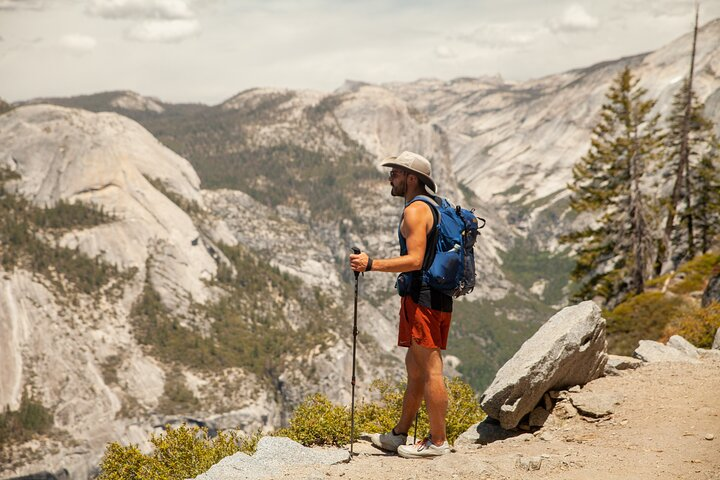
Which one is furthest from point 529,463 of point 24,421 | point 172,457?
point 24,421

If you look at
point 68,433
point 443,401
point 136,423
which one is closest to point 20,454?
point 68,433

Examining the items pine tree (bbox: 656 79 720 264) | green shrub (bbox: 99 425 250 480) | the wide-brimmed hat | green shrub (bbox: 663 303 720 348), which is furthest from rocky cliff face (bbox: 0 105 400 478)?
the wide-brimmed hat

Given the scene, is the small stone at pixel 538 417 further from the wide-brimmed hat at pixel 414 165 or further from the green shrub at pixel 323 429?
the wide-brimmed hat at pixel 414 165

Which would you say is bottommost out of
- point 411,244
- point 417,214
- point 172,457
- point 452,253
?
point 172,457

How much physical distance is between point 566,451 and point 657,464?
1488mm

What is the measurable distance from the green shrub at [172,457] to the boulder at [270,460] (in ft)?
10.8

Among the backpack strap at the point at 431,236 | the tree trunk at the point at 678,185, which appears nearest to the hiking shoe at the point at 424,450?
the backpack strap at the point at 431,236

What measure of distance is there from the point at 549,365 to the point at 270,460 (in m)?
5.41

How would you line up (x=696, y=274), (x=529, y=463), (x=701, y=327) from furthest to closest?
(x=696, y=274) → (x=701, y=327) → (x=529, y=463)

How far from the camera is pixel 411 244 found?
8.84 m

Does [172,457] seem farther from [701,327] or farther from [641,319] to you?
[641,319]

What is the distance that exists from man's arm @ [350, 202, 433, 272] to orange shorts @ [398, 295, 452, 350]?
78 centimetres

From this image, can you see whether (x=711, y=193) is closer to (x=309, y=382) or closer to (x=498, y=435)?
(x=498, y=435)

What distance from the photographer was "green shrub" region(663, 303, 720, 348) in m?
19.1
